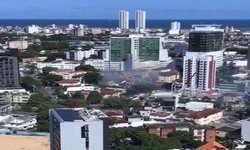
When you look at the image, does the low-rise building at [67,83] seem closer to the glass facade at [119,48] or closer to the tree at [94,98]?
the tree at [94,98]

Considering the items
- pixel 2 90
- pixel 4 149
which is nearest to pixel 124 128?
pixel 4 149

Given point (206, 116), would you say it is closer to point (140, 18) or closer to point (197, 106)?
point (197, 106)

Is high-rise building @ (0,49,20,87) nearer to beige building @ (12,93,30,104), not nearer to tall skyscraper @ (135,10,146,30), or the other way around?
beige building @ (12,93,30,104)

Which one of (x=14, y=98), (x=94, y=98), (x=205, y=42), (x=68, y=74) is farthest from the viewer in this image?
(x=205, y=42)

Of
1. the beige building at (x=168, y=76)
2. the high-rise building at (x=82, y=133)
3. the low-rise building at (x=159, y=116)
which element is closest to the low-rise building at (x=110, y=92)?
the beige building at (x=168, y=76)

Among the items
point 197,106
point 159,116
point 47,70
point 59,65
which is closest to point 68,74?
point 47,70

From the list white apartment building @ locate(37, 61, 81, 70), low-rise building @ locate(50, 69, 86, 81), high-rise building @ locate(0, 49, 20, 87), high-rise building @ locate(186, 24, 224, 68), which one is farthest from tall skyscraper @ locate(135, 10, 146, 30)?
high-rise building @ locate(0, 49, 20, 87)
